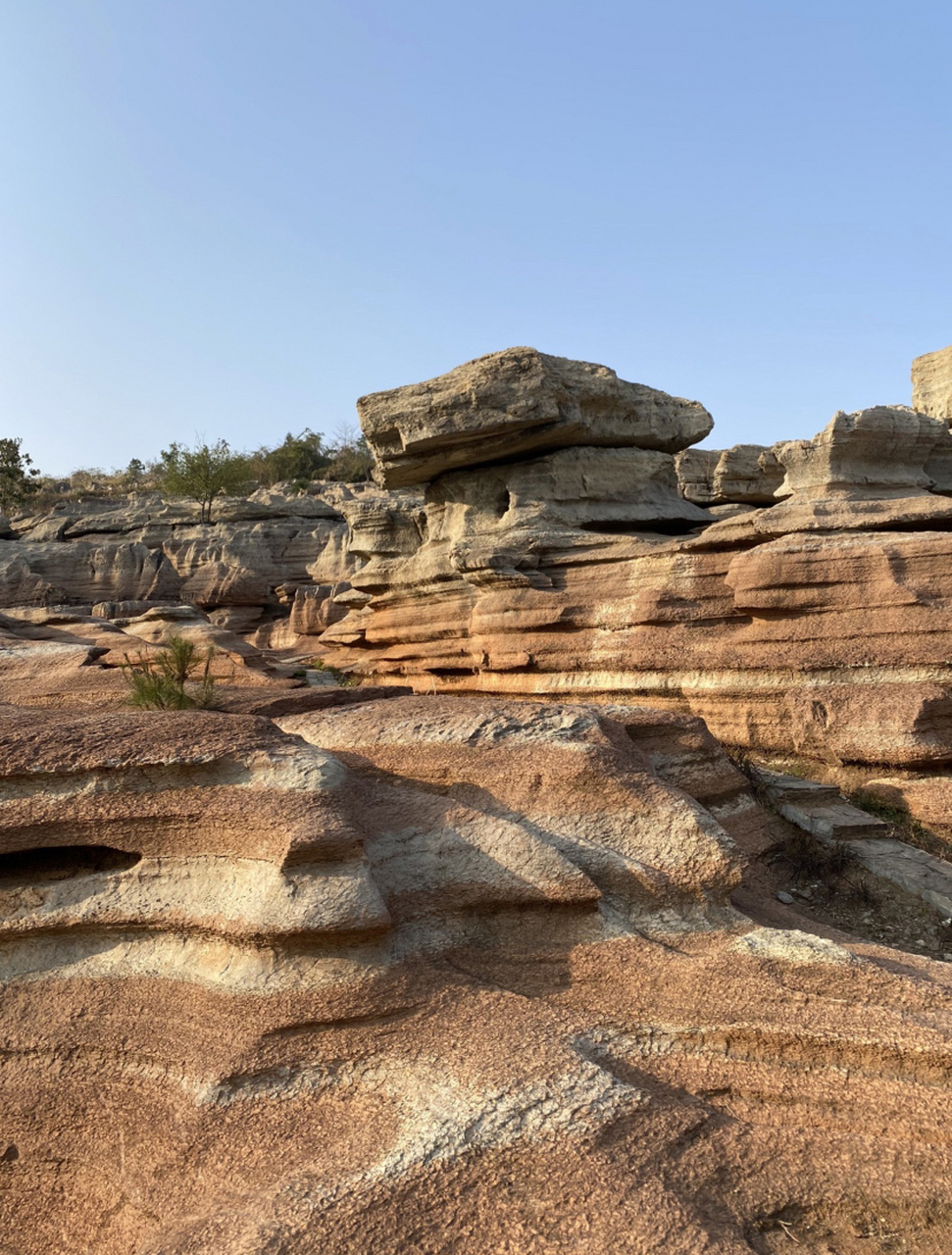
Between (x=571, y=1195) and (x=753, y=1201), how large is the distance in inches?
25.5

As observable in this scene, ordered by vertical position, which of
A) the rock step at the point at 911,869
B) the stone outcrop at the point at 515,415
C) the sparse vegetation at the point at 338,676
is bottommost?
the rock step at the point at 911,869

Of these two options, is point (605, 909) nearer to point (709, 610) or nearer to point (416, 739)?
point (416, 739)

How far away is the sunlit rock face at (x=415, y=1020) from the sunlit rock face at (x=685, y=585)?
206 inches

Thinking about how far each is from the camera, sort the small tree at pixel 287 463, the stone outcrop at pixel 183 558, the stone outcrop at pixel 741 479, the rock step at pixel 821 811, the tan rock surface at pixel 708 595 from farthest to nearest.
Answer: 1. the small tree at pixel 287 463
2. the stone outcrop at pixel 183 558
3. the stone outcrop at pixel 741 479
4. the tan rock surface at pixel 708 595
5. the rock step at pixel 821 811

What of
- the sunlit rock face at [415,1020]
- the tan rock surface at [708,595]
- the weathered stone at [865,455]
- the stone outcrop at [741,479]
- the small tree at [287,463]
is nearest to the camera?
Result: the sunlit rock face at [415,1020]

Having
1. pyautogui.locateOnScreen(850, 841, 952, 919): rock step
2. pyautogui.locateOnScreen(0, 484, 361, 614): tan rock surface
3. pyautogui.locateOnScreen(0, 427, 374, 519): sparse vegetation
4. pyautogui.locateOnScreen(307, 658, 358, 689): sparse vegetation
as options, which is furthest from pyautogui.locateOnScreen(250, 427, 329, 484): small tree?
pyautogui.locateOnScreen(850, 841, 952, 919): rock step

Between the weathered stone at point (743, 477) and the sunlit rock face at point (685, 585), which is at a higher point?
the weathered stone at point (743, 477)

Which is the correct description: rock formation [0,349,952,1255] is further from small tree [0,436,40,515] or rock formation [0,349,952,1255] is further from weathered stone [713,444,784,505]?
small tree [0,436,40,515]

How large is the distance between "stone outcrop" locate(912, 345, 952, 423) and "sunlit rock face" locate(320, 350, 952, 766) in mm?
2508

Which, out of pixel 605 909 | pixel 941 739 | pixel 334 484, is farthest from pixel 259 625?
pixel 605 909

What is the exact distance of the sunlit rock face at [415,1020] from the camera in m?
2.73

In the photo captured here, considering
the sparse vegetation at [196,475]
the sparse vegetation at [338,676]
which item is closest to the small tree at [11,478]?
the sparse vegetation at [196,475]

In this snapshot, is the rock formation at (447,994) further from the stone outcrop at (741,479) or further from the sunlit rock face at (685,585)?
the stone outcrop at (741,479)

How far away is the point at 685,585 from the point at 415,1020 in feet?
27.1
